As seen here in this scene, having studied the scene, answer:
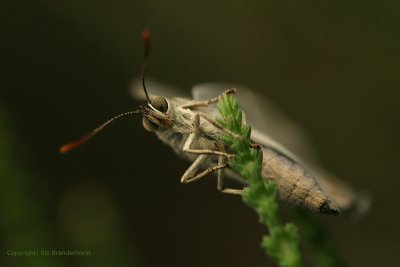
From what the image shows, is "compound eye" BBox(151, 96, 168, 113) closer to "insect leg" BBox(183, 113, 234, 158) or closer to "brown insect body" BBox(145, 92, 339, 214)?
"brown insect body" BBox(145, 92, 339, 214)

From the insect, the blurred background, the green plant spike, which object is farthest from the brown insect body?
the blurred background

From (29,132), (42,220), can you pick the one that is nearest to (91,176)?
(29,132)

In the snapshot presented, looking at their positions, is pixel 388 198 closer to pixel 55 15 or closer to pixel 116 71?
pixel 116 71

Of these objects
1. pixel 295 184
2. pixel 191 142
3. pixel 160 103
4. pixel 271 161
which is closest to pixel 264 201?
pixel 295 184

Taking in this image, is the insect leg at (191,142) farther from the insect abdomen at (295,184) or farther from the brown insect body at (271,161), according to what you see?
the insect abdomen at (295,184)

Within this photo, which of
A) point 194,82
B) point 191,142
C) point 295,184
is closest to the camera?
point 295,184

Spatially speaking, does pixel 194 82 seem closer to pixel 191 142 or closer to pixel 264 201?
pixel 191 142

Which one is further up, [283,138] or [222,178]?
[283,138]
